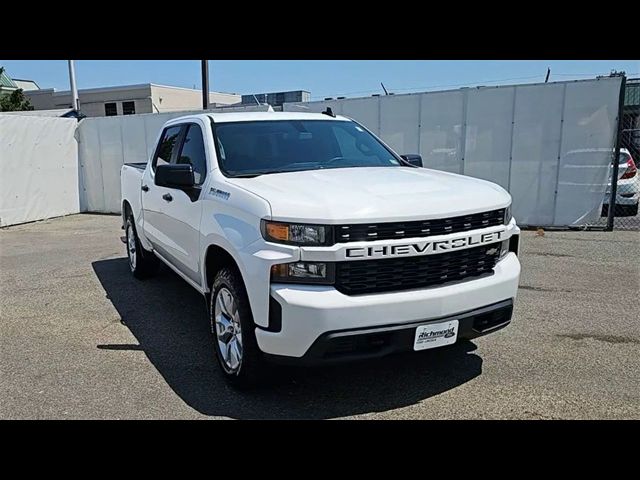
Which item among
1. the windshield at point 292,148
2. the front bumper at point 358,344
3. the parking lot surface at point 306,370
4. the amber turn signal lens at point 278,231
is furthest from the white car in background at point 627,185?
the amber turn signal lens at point 278,231

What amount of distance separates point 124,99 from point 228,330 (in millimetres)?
34109

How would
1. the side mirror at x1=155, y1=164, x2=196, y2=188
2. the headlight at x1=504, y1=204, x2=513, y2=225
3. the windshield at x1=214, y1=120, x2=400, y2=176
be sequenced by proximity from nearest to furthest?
the headlight at x1=504, y1=204, x2=513, y2=225
the side mirror at x1=155, y1=164, x2=196, y2=188
the windshield at x1=214, y1=120, x2=400, y2=176

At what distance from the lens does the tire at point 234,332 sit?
11.2 feet

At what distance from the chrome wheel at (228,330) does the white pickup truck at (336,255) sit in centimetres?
1

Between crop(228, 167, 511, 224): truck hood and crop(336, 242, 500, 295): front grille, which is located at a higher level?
crop(228, 167, 511, 224): truck hood

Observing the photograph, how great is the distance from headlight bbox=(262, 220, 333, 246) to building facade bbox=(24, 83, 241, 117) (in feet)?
105

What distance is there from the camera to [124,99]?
34.1 m

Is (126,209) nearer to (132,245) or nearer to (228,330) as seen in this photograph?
(132,245)

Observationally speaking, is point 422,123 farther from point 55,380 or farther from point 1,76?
point 1,76

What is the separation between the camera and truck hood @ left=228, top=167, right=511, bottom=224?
310cm

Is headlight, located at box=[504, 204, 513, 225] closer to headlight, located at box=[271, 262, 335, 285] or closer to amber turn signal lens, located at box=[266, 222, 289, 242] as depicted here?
headlight, located at box=[271, 262, 335, 285]

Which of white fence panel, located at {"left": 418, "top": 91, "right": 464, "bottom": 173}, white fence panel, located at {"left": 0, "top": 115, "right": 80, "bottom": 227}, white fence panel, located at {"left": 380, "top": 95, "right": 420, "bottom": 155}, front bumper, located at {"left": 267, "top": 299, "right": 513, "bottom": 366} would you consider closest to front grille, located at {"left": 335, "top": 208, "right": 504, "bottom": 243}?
front bumper, located at {"left": 267, "top": 299, "right": 513, "bottom": 366}

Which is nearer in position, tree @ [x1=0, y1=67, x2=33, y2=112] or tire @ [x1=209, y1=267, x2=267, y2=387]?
tire @ [x1=209, y1=267, x2=267, y2=387]

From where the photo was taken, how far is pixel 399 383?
12.5ft
